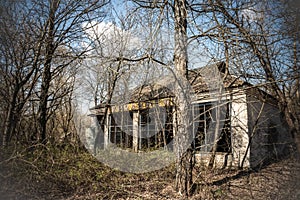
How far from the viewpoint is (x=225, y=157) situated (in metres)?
3.69

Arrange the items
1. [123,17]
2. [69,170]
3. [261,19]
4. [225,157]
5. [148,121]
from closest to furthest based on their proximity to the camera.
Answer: [261,19]
[69,170]
[123,17]
[225,157]
[148,121]

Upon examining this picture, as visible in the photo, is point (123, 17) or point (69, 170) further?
point (123, 17)

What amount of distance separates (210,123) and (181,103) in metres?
1.13

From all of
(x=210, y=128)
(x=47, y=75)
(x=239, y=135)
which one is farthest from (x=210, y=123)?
(x=47, y=75)

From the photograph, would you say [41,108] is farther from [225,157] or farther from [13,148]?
[225,157]

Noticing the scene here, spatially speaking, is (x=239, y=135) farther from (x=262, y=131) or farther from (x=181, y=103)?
(x=181, y=103)

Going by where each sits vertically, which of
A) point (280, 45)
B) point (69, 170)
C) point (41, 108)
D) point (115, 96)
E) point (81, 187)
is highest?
point (280, 45)

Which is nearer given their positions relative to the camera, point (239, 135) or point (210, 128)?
point (210, 128)

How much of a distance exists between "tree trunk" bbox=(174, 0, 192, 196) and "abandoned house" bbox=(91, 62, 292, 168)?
9.3 inches

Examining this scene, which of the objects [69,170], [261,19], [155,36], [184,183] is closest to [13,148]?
[69,170]

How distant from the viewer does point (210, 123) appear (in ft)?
11.2

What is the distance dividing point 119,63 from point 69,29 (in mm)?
693

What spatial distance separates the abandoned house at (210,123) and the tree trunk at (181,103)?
9.3 inches

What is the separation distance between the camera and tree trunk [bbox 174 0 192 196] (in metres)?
2.41
